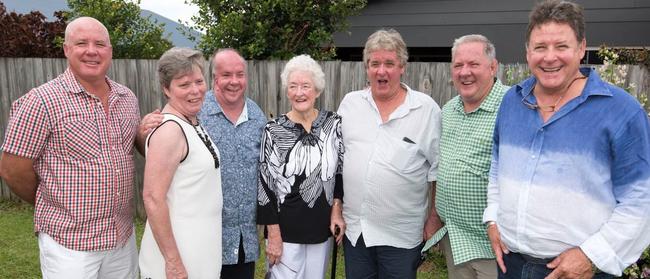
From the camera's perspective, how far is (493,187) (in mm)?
2352

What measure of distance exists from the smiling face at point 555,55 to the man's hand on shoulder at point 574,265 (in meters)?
0.70

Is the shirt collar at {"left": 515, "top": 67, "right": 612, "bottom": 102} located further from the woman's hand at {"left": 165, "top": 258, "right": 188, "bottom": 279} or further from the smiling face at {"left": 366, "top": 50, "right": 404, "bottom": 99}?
the woman's hand at {"left": 165, "top": 258, "right": 188, "bottom": 279}

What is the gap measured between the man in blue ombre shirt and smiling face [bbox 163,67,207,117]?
5.24 feet

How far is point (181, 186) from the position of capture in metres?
2.31

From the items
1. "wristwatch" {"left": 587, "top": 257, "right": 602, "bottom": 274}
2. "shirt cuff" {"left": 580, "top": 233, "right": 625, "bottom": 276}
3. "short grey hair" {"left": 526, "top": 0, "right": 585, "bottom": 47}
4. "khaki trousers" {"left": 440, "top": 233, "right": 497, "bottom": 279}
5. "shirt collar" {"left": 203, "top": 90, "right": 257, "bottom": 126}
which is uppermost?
"short grey hair" {"left": 526, "top": 0, "right": 585, "bottom": 47}

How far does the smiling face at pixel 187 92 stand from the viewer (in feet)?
7.85

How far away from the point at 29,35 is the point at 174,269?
19.6 feet

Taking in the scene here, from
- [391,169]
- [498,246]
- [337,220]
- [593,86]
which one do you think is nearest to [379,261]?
[337,220]

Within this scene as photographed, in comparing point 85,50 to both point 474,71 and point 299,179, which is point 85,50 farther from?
point 474,71

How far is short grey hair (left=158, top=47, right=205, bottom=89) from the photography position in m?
2.38

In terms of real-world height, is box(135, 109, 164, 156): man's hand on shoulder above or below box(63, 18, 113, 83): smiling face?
below

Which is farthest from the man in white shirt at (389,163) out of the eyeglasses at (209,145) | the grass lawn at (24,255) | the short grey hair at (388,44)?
the grass lawn at (24,255)

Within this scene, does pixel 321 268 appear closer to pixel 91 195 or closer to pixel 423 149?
pixel 423 149

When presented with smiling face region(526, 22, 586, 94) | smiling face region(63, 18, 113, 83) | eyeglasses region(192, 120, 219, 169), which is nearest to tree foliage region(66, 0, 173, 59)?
smiling face region(63, 18, 113, 83)
